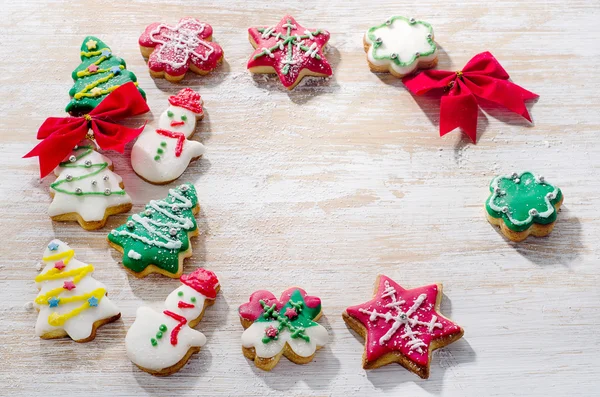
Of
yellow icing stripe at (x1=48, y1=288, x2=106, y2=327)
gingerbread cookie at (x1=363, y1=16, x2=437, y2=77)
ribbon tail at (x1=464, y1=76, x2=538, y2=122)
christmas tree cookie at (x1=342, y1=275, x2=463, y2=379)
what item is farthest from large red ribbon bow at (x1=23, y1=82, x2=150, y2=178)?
ribbon tail at (x1=464, y1=76, x2=538, y2=122)

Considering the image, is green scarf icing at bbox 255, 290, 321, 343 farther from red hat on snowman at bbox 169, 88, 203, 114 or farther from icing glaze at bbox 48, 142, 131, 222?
red hat on snowman at bbox 169, 88, 203, 114

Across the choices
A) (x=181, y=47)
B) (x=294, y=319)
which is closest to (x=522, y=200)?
(x=294, y=319)

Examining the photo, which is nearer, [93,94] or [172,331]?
[172,331]

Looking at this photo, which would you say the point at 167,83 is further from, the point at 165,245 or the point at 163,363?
the point at 163,363

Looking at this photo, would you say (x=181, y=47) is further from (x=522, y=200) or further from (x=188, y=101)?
(x=522, y=200)

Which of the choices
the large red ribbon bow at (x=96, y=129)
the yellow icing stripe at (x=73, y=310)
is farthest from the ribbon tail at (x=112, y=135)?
the yellow icing stripe at (x=73, y=310)

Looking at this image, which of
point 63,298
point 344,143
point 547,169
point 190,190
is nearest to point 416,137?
point 344,143
